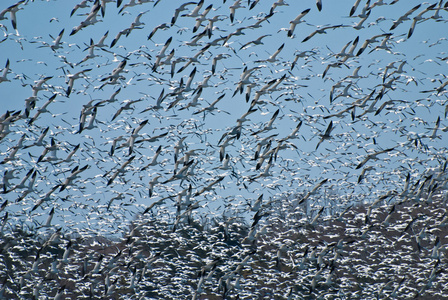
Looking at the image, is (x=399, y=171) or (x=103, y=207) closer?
(x=103, y=207)

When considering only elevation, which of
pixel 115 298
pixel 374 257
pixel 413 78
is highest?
pixel 413 78

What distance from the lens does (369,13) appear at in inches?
1375

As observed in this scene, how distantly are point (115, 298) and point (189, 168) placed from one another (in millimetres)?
20213

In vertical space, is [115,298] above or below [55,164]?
below

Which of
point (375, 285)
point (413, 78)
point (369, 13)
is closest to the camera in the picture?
point (369, 13)

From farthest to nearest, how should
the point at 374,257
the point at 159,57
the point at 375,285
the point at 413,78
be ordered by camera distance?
the point at 374,257 → the point at 375,285 → the point at 413,78 → the point at 159,57

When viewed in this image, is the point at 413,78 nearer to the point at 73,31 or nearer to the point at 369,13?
the point at 369,13

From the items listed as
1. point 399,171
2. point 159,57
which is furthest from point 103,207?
point 399,171

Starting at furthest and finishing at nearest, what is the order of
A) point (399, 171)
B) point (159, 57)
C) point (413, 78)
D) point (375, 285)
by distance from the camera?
point (375, 285), point (399, 171), point (413, 78), point (159, 57)

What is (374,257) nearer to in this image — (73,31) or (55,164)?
(55,164)

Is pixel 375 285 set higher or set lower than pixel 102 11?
lower

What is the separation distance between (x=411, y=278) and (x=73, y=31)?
1372 inches

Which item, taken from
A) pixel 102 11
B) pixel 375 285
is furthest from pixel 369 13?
Result: pixel 375 285

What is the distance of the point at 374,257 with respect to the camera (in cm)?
6016
